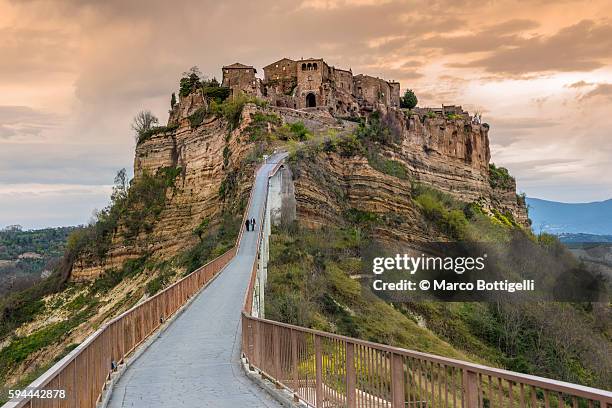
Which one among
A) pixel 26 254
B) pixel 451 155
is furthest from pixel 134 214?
pixel 26 254

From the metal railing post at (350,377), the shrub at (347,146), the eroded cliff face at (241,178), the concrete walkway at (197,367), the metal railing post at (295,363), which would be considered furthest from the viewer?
the shrub at (347,146)

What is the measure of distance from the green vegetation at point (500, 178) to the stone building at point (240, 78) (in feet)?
118

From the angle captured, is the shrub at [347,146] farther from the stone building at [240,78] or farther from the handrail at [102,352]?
the handrail at [102,352]

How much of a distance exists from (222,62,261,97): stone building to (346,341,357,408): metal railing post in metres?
59.2

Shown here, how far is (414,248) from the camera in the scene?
57094mm

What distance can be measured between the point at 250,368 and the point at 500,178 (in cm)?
8150

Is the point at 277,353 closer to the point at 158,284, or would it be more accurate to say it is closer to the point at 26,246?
the point at 158,284

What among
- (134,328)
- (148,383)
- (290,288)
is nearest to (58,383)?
(148,383)

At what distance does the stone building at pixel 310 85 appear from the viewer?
70.4 metres

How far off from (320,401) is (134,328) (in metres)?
7.44

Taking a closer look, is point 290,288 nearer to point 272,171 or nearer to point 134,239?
point 272,171

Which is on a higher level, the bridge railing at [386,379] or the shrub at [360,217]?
the shrub at [360,217]

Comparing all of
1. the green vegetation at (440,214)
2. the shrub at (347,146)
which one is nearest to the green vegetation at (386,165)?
the shrub at (347,146)

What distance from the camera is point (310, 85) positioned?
3002 inches
